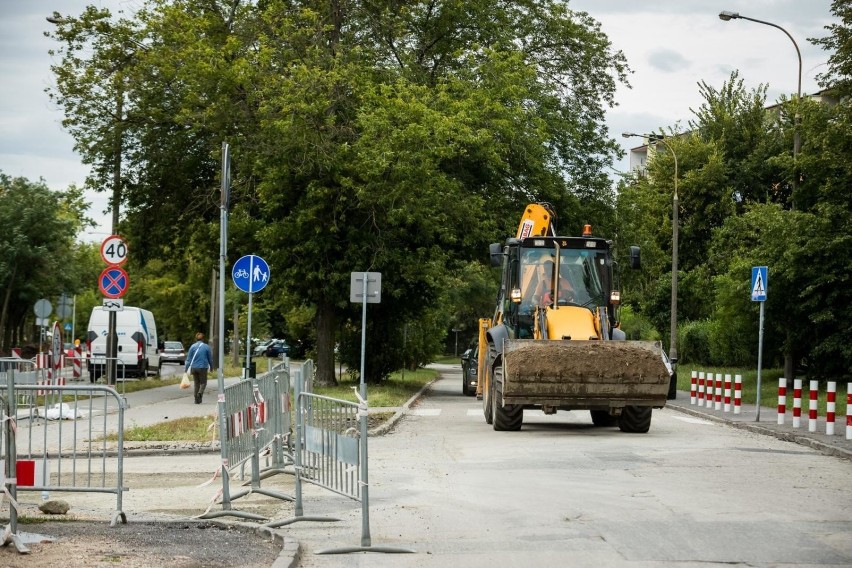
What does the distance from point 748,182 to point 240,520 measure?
52614mm

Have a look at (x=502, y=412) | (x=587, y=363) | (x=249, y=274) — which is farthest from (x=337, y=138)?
(x=587, y=363)

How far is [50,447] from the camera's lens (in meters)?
11.8

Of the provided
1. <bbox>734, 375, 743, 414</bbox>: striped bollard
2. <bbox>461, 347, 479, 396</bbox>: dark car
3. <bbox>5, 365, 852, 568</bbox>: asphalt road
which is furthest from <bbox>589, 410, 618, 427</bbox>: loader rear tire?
<bbox>461, 347, 479, 396</bbox>: dark car

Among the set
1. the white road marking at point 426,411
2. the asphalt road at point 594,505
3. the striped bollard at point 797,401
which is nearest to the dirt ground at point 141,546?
the asphalt road at point 594,505

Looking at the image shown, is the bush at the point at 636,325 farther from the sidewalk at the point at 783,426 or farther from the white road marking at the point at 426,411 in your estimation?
the white road marking at the point at 426,411

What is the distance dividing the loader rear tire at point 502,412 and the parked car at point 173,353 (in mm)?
53850

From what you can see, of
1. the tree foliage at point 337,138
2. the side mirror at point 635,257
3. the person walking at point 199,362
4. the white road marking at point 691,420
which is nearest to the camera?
the side mirror at point 635,257

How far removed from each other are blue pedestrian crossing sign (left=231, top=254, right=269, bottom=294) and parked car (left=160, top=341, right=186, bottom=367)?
50757 mm

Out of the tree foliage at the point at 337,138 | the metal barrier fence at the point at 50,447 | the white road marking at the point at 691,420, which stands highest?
the tree foliage at the point at 337,138

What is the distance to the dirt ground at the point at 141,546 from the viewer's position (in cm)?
862

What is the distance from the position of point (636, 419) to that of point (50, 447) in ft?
37.6

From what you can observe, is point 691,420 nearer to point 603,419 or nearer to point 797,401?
point 603,419

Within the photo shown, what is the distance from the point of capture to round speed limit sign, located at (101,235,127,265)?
25484mm

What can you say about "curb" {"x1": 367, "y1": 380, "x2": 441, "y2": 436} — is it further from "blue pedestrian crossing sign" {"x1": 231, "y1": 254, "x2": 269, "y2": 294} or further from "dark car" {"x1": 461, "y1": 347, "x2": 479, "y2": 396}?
"blue pedestrian crossing sign" {"x1": 231, "y1": 254, "x2": 269, "y2": 294}
